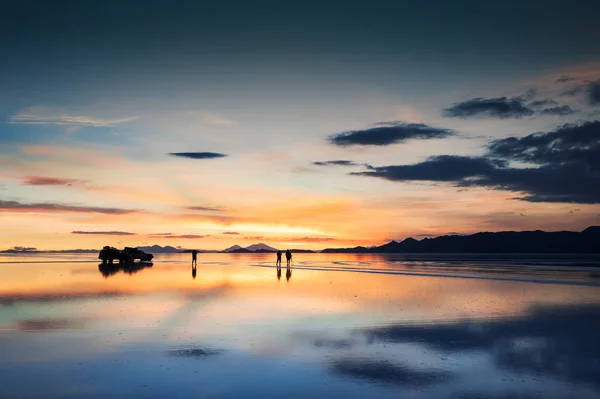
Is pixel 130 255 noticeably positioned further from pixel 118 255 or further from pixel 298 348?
pixel 298 348

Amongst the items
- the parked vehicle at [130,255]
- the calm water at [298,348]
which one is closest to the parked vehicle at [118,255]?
the parked vehicle at [130,255]

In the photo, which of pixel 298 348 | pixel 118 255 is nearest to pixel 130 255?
pixel 118 255

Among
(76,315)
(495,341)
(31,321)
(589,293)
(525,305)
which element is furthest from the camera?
(589,293)

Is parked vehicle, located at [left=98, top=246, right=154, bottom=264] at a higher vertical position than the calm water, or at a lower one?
higher

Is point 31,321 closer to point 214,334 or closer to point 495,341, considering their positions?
point 214,334

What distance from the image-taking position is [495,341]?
14.7 m

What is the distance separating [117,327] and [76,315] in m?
3.78

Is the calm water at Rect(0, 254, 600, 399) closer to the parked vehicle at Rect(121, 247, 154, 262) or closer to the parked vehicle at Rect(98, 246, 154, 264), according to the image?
the parked vehicle at Rect(98, 246, 154, 264)

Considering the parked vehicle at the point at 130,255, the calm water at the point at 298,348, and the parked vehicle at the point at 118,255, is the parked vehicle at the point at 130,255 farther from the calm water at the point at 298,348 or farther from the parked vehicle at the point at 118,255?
the calm water at the point at 298,348

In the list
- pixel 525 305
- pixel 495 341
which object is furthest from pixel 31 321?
pixel 525 305

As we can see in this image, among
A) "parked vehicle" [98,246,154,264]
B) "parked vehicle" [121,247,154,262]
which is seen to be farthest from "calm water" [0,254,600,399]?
"parked vehicle" [121,247,154,262]

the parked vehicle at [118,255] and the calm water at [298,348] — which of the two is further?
the parked vehicle at [118,255]

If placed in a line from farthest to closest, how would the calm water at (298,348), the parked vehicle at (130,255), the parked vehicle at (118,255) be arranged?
the parked vehicle at (130,255) < the parked vehicle at (118,255) < the calm water at (298,348)

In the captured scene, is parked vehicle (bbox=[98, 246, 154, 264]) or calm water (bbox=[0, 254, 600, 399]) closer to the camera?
calm water (bbox=[0, 254, 600, 399])
